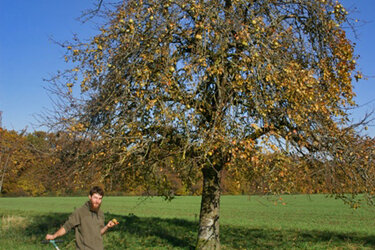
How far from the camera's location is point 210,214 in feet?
39.6

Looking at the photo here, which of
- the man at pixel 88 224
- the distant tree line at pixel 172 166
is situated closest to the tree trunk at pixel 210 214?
the distant tree line at pixel 172 166

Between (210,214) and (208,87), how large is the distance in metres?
4.15

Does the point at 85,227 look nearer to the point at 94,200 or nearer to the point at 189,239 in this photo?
the point at 94,200

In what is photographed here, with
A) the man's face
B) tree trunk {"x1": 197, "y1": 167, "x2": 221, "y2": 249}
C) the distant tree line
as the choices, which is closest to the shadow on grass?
tree trunk {"x1": 197, "y1": 167, "x2": 221, "y2": 249}

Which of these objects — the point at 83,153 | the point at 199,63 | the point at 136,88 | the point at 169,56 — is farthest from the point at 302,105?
the point at 83,153

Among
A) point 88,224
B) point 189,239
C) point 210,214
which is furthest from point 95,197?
point 189,239

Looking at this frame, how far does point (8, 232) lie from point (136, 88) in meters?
12.0

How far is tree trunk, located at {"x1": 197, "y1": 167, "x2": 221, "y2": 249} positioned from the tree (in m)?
1.64

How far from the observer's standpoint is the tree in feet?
32.8

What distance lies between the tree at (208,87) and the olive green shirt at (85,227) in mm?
3503

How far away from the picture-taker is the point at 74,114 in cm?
1104

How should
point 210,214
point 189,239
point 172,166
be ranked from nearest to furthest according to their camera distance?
point 172,166 → point 210,214 → point 189,239

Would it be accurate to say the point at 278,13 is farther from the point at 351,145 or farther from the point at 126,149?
the point at 126,149

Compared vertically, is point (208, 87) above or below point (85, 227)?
above
